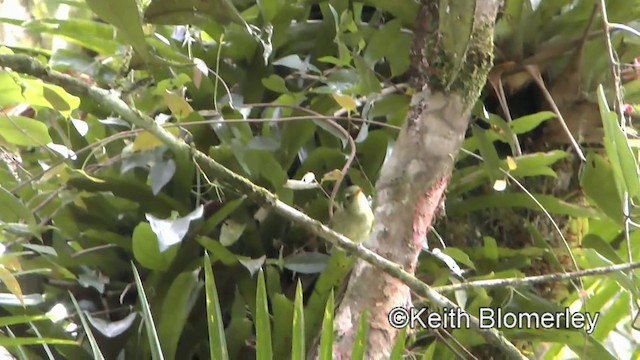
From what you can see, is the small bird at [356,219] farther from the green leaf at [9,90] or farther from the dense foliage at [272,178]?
the green leaf at [9,90]

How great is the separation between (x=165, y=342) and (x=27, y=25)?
46cm

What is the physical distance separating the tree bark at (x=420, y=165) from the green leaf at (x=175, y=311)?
19cm

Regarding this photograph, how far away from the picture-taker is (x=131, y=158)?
722mm

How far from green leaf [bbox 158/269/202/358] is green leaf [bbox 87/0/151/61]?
0.28 m

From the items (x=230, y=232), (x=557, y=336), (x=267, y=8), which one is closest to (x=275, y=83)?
(x=267, y=8)

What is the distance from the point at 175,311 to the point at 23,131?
0.75 feet

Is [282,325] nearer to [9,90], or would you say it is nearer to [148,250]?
[148,250]

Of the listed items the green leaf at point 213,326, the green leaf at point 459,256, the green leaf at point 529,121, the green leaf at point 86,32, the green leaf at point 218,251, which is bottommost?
the green leaf at point 459,256

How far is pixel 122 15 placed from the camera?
17.4 inches

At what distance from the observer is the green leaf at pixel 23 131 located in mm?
604

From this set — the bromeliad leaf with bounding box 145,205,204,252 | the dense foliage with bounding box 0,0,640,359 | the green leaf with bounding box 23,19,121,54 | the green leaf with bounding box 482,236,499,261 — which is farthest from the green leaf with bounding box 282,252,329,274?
the green leaf with bounding box 23,19,121,54

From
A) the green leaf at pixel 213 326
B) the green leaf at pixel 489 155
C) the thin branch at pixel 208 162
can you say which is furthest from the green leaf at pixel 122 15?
the green leaf at pixel 489 155

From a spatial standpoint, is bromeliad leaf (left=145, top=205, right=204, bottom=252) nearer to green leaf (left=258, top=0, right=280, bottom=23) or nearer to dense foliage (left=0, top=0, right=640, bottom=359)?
dense foliage (left=0, top=0, right=640, bottom=359)

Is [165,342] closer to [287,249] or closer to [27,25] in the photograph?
[287,249]
